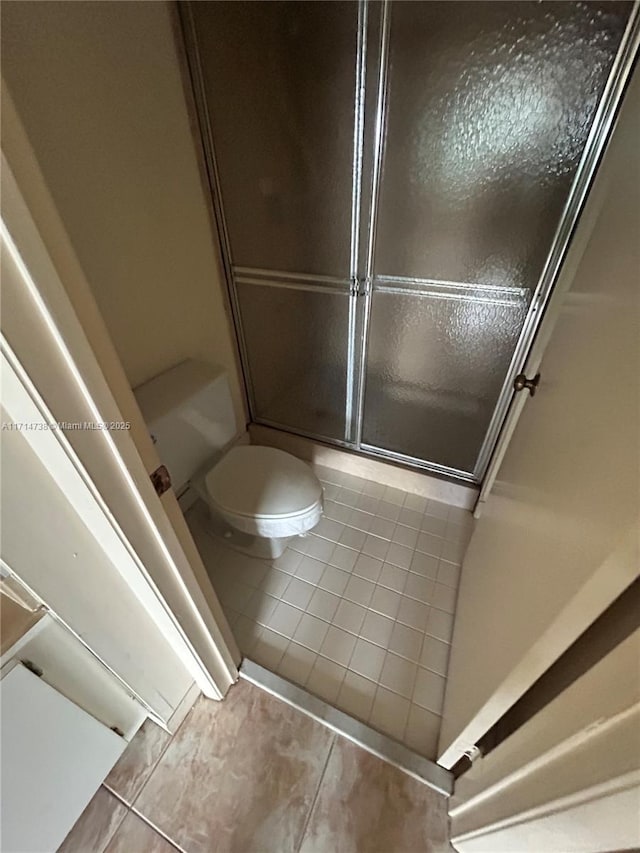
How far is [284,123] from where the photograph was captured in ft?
4.13

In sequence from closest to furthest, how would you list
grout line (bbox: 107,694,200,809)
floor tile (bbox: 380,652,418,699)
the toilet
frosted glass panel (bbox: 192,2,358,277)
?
grout line (bbox: 107,694,200,809)
frosted glass panel (bbox: 192,2,358,277)
floor tile (bbox: 380,652,418,699)
the toilet

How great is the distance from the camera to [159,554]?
722 millimetres

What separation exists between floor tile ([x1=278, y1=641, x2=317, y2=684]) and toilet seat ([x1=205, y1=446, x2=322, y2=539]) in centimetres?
40

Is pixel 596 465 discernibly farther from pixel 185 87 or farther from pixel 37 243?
pixel 185 87

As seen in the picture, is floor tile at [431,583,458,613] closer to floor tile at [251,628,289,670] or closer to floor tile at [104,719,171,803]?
floor tile at [251,628,289,670]

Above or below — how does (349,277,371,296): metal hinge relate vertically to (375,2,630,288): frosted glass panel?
below

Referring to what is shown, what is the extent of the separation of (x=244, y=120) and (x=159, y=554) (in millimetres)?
1455

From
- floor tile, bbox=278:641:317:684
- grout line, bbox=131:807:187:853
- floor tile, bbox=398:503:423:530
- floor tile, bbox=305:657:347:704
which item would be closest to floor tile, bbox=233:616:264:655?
floor tile, bbox=278:641:317:684

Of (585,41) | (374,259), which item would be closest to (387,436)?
(374,259)

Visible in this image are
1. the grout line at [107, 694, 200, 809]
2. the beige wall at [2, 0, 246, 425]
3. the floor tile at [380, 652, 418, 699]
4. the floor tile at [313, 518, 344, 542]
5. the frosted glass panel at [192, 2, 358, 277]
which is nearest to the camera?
the beige wall at [2, 0, 246, 425]

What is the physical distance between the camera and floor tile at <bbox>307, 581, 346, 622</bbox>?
4.63 ft

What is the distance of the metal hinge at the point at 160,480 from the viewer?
0.64 meters

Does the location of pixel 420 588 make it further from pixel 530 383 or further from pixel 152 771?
pixel 152 771

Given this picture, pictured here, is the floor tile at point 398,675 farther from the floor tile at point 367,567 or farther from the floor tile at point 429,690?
the floor tile at point 367,567
